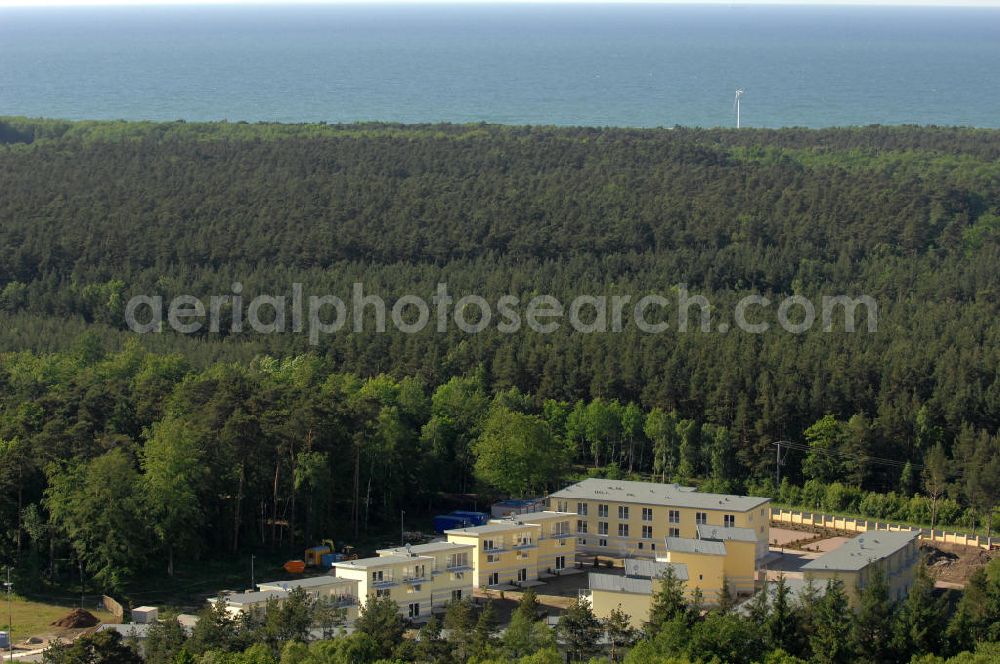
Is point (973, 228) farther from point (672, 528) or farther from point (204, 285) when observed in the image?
point (672, 528)

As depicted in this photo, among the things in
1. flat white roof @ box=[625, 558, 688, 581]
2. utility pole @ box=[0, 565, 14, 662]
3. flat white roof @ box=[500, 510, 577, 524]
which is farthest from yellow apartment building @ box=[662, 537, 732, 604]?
utility pole @ box=[0, 565, 14, 662]

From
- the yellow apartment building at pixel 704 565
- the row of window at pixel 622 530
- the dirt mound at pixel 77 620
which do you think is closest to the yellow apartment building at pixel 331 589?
the dirt mound at pixel 77 620

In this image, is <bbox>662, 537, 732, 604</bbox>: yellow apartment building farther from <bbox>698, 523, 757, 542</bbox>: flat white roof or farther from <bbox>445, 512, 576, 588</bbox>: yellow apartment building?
<bbox>445, 512, 576, 588</bbox>: yellow apartment building

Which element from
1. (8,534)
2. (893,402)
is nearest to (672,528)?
(893,402)

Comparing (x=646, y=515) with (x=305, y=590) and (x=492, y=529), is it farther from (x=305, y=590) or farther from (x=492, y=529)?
(x=305, y=590)

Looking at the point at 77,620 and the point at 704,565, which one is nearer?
the point at 77,620

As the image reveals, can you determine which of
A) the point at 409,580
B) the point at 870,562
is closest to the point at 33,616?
the point at 409,580
